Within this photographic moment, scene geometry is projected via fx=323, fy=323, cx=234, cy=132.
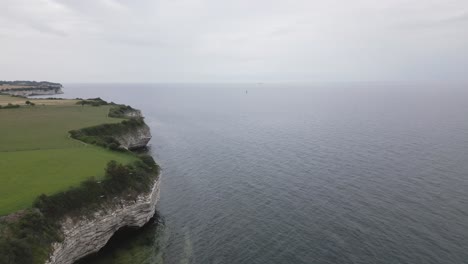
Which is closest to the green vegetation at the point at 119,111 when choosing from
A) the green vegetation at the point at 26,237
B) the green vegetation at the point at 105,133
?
the green vegetation at the point at 105,133

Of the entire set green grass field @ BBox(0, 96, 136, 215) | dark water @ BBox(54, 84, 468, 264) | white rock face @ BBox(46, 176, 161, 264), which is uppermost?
green grass field @ BBox(0, 96, 136, 215)

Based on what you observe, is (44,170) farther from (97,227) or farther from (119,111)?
(119,111)

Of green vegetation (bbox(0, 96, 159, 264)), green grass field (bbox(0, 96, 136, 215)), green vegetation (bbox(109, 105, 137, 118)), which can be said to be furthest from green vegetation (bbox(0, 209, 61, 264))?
green vegetation (bbox(109, 105, 137, 118))

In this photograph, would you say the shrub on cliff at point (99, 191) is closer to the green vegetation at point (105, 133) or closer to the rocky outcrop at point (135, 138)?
the green vegetation at point (105, 133)

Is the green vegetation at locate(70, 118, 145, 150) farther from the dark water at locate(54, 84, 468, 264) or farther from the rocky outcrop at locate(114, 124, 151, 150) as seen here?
the dark water at locate(54, 84, 468, 264)

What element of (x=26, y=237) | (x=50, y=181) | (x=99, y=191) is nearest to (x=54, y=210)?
(x=26, y=237)

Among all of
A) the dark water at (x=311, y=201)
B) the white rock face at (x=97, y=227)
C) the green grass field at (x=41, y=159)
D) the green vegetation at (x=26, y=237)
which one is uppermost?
the green grass field at (x=41, y=159)
